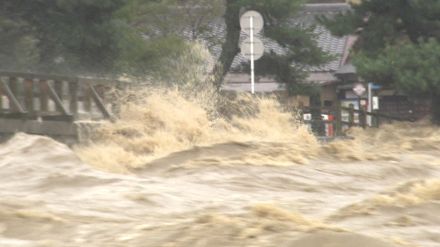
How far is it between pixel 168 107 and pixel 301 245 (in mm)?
8713

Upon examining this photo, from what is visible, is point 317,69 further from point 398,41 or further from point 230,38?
point 398,41

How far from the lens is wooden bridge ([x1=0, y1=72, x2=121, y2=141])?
12250mm

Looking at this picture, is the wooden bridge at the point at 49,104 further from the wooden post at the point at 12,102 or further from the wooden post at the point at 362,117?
the wooden post at the point at 362,117

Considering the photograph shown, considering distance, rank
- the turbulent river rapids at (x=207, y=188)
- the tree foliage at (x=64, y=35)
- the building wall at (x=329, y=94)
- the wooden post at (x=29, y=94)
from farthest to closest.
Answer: the building wall at (x=329, y=94) → the tree foliage at (x=64, y=35) → the wooden post at (x=29, y=94) → the turbulent river rapids at (x=207, y=188)

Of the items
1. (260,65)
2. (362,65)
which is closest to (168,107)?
(362,65)

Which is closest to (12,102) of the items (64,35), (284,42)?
(64,35)

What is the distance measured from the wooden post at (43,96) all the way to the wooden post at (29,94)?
0.14m

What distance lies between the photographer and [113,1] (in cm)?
1695

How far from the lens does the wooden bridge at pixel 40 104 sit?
12.2 metres

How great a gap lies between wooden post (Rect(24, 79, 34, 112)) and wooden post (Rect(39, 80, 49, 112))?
0.45 ft

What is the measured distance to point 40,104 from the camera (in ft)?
41.7

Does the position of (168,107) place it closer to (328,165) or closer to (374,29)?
(328,165)

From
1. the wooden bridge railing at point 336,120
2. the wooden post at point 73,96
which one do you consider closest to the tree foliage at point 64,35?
the wooden post at point 73,96

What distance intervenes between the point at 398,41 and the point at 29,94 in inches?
410
